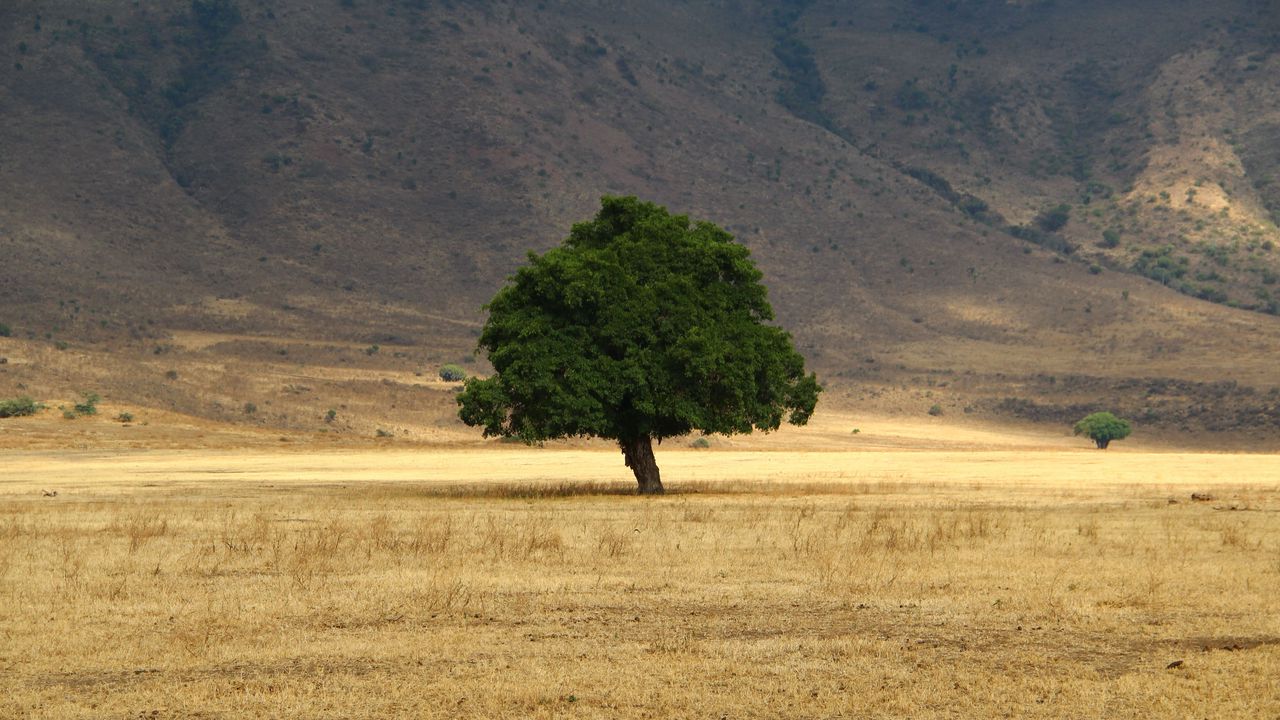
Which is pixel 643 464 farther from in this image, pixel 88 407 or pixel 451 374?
pixel 451 374

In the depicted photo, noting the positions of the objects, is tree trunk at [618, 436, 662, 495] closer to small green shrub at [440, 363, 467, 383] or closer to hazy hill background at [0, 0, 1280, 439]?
hazy hill background at [0, 0, 1280, 439]

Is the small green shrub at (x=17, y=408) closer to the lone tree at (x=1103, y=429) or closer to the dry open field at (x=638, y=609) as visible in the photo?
the dry open field at (x=638, y=609)

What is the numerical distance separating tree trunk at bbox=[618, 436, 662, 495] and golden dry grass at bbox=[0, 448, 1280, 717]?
5.72 meters

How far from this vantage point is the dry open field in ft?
43.1

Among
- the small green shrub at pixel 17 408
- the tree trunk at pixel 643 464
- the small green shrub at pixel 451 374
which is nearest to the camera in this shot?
the tree trunk at pixel 643 464

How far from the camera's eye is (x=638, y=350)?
41.4m

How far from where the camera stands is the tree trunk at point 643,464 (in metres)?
42.9

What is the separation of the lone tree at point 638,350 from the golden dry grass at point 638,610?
4348mm

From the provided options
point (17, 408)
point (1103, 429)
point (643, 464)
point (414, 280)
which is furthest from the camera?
point (414, 280)

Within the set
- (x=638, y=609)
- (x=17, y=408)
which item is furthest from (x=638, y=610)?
(x=17, y=408)

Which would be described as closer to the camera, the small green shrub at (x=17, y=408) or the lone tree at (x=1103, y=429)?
the small green shrub at (x=17, y=408)

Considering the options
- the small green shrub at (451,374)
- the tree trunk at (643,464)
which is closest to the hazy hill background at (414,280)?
the small green shrub at (451,374)

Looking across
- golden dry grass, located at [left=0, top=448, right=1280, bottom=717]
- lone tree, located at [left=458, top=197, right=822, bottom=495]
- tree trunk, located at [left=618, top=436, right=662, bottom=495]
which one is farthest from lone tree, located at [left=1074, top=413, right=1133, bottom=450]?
golden dry grass, located at [left=0, top=448, right=1280, bottom=717]

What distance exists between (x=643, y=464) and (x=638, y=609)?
25235 millimetres
